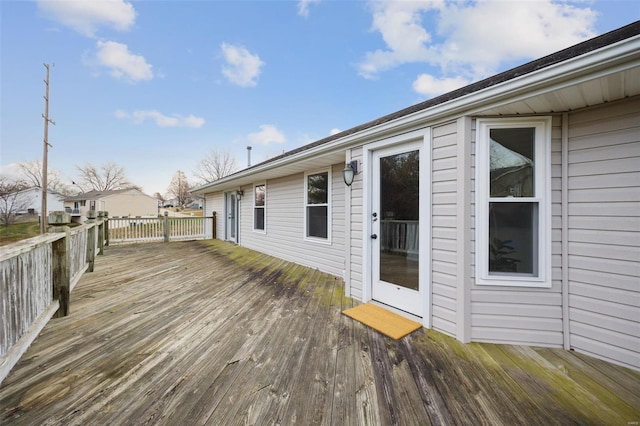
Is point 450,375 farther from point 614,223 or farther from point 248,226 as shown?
point 248,226

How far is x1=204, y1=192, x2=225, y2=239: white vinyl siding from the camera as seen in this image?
982 cm

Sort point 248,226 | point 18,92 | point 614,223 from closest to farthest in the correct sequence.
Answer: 1. point 614,223
2. point 248,226
3. point 18,92

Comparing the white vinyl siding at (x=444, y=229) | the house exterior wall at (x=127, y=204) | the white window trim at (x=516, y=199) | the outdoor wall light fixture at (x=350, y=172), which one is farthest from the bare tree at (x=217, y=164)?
the white window trim at (x=516, y=199)

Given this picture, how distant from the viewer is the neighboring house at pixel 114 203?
2697 centimetres

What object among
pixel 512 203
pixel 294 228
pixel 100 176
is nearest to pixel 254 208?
pixel 294 228

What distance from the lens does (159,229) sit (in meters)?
9.31

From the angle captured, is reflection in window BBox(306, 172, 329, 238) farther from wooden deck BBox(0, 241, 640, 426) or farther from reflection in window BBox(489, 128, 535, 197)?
reflection in window BBox(489, 128, 535, 197)

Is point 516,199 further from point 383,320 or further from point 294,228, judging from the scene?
point 294,228

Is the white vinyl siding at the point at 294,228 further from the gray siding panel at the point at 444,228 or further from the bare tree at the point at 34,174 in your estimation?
the bare tree at the point at 34,174

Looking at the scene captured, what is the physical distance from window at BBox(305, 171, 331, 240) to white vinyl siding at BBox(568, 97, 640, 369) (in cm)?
338

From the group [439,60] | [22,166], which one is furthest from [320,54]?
[22,166]

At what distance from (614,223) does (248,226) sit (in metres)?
7.46

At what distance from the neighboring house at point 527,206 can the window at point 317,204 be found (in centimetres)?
187

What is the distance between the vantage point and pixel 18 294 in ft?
6.11
